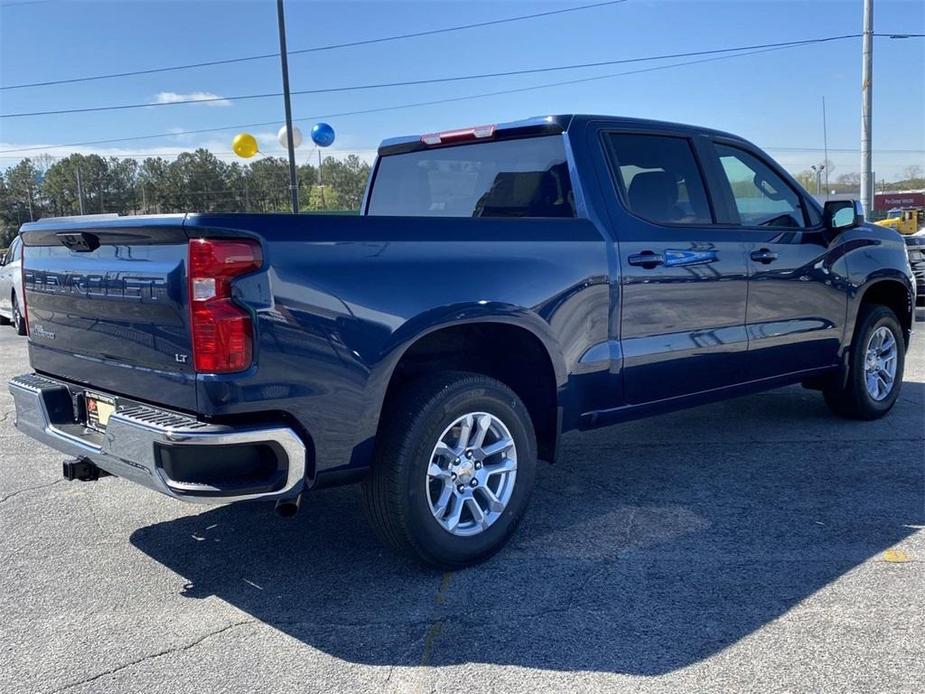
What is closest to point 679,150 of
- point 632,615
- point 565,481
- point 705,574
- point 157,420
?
point 565,481

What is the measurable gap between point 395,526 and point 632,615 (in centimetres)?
96

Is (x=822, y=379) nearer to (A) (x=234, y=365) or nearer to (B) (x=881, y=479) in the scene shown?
(B) (x=881, y=479)

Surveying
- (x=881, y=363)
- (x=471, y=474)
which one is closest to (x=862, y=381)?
(x=881, y=363)

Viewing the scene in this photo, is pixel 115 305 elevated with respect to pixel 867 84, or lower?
lower

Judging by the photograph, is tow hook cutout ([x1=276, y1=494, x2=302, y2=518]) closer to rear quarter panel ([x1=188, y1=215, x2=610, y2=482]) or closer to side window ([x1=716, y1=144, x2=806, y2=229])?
rear quarter panel ([x1=188, y1=215, x2=610, y2=482])

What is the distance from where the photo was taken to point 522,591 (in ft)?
11.1

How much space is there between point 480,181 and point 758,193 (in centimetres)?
175

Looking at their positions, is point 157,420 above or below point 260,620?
above

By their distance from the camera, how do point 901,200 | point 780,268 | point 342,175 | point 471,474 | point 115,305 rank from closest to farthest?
point 115,305
point 471,474
point 780,268
point 342,175
point 901,200

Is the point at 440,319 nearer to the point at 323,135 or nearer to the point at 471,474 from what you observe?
the point at 471,474

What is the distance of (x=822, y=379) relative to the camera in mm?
5816

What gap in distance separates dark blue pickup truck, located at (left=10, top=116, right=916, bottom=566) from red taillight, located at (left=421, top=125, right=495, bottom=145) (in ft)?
0.05

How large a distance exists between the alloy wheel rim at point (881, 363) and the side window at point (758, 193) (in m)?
1.23

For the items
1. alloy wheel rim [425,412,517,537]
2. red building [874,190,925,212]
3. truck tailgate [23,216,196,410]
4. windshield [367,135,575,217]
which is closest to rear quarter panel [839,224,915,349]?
windshield [367,135,575,217]
